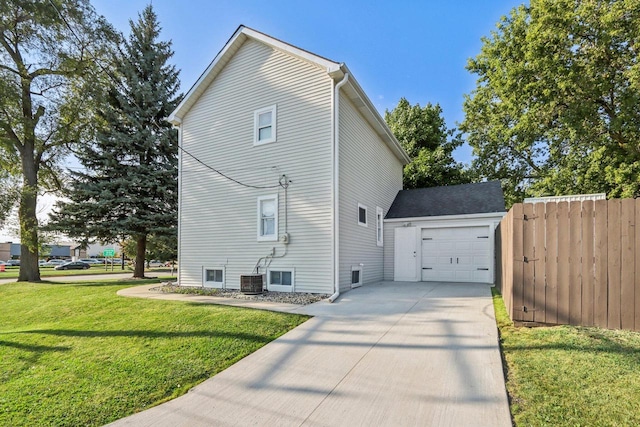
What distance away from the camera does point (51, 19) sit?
13.2 meters

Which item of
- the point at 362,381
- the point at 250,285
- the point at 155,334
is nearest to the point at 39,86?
the point at 250,285

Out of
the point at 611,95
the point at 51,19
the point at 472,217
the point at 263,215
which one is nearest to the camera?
the point at 263,215

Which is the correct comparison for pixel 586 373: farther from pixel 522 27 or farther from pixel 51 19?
pixel 51 19

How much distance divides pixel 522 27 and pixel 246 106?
47.8 ft

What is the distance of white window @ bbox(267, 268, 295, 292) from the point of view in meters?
9.09

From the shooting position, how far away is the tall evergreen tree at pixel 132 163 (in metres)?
14.5

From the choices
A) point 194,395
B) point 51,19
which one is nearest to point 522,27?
point 194,395

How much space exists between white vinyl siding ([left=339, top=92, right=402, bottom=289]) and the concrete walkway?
12.5 ft

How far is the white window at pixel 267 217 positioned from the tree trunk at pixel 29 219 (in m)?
12.0

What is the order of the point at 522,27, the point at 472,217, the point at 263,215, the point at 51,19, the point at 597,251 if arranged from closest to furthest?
the point at 597,251
the point at 263,215
the point at 472,217
the point at 51,19
the point at 522,27

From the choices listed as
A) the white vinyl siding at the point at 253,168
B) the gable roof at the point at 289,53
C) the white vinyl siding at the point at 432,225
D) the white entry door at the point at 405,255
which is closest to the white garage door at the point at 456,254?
the white vinyl siding at the point at 432,225

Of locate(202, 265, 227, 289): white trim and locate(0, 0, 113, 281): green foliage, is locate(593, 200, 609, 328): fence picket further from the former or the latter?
locate(0, 0, 113, 281): green foliage

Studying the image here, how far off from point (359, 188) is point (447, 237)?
3.76 metres

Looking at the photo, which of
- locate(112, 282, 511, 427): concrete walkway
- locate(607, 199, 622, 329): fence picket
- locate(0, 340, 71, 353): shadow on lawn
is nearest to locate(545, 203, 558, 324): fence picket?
locate(607, 199, 622, 329): fence picket
